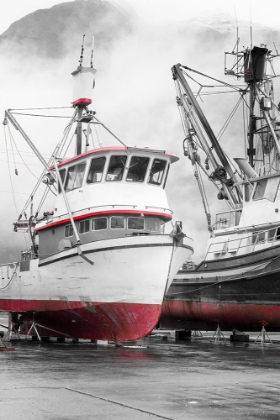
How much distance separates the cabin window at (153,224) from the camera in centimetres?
2242

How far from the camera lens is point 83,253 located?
20734 mm

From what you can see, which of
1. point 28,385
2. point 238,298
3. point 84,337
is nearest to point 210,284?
point 238,298

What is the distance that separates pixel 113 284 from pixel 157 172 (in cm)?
500

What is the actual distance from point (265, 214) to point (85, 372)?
52.3 feet

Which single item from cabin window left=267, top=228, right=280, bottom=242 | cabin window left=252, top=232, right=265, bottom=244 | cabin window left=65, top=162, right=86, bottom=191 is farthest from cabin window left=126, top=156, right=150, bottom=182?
cabin window left=267, top=228, right=280, bottom=242

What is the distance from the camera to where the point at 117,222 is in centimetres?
2192

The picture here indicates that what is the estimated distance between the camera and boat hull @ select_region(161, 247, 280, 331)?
23.2 m

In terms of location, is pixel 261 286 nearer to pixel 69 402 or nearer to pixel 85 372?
pixel 85 372

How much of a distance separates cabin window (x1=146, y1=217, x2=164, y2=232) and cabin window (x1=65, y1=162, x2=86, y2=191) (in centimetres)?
290

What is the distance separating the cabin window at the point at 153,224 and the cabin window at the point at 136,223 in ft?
0.73

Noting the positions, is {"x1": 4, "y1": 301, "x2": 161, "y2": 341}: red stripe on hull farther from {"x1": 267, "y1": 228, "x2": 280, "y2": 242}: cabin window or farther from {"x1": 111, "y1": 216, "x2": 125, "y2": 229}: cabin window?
{"x1": 267, "y1": 228, "x2": 280, "y2": 242}: cabin window

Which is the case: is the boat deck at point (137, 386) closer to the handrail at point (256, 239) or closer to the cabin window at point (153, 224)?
the cabin window at point (153, 224)

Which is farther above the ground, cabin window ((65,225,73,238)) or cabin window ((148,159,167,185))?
cabin window ((148,159,167,185))

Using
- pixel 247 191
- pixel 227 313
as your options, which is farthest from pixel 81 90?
pixel 227 313
